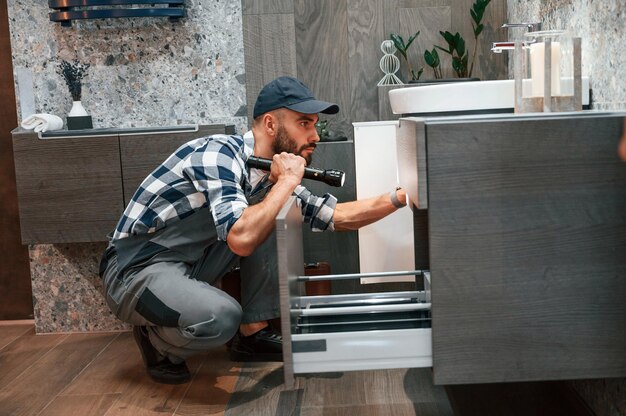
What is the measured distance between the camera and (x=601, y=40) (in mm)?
2295

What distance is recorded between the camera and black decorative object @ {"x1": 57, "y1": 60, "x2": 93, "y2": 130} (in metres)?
3.58

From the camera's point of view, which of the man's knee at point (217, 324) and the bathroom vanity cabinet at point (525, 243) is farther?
the man's knee at point (217, 324)

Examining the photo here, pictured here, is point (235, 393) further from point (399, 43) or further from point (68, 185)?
point (399, 43)

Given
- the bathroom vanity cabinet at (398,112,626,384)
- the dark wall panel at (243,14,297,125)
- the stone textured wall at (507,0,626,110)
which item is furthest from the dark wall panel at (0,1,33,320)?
the bathroom vanity cabinet at (398,112,626,384)

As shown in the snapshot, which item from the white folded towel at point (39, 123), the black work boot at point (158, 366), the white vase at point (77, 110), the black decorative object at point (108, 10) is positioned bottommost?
the black work boot at point (158, 366)

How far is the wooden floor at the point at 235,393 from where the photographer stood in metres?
2.61

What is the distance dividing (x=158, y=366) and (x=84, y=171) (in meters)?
0.88

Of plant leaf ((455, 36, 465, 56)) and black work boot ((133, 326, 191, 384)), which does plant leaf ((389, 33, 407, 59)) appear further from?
black work boot ((133, 326, 191, 384))

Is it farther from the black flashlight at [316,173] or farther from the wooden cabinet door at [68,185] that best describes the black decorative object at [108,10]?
the black flashlight at [316,173]

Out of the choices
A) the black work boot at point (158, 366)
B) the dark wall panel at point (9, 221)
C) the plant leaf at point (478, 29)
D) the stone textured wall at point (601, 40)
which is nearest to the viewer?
the stone textured wall at point (601, 40)

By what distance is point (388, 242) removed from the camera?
11.2 ft

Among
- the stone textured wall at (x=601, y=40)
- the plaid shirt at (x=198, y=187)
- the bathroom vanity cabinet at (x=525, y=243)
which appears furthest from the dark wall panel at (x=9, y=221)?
the bathroom vanity cabinet at (x=525, y=243)

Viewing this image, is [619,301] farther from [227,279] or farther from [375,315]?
[227,279]

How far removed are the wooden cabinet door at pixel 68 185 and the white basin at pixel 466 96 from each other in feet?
4.74
